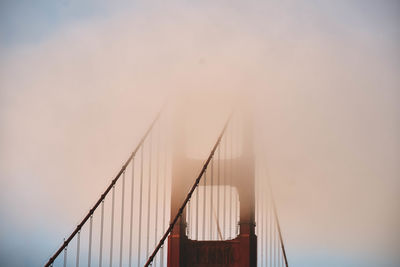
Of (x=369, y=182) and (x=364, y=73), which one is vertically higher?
(x=364, y=73)

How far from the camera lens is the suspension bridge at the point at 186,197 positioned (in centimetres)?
1244

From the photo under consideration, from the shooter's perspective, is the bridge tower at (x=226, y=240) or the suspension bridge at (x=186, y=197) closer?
the suspension bridge at (x=186, y=197)

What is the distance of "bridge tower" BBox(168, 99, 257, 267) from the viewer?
41.4 ft

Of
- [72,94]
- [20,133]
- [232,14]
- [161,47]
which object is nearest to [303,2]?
[232,14]

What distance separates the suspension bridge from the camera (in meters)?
12.4

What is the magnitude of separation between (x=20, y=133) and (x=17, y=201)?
2.86ft

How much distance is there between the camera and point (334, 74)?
1118cm

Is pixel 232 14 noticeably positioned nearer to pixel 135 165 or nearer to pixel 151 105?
pixel 151 105

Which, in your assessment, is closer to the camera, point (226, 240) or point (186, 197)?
point (186, 197)

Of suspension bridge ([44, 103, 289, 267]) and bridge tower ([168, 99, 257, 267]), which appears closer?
suspension bridge ([44, 103, 289, 267])

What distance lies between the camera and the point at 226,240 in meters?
12.8

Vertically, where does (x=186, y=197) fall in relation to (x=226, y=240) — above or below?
above

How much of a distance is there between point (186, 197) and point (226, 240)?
903 millimetres

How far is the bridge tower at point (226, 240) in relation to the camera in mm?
12633
